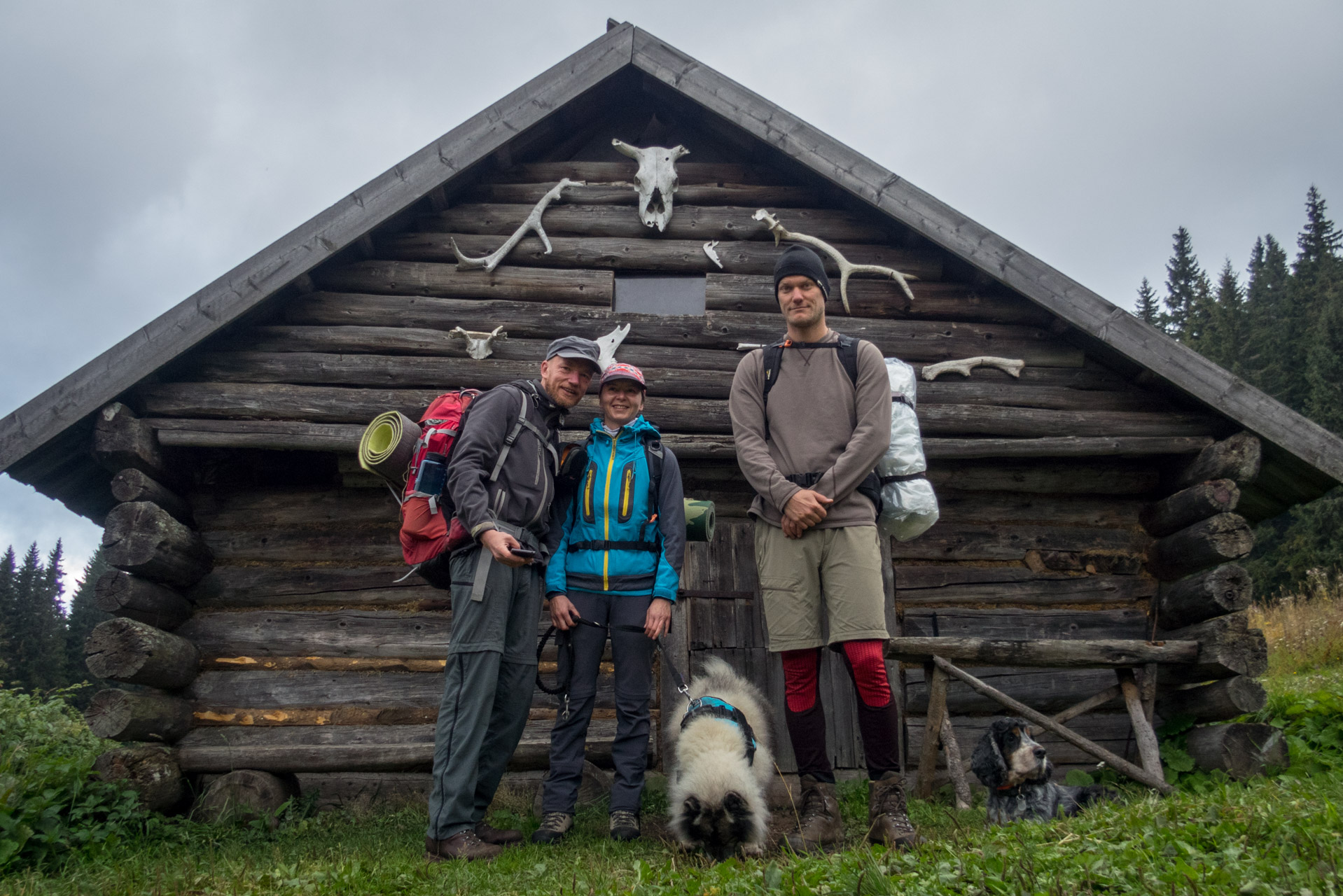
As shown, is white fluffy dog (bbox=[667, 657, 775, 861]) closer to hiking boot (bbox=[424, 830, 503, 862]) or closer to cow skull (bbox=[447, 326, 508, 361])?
hiking boot (bbox=[424, 830, 503, 862])

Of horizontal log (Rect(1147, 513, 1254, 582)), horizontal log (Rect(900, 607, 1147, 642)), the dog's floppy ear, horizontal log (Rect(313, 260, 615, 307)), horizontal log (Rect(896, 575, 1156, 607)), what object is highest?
horizontal log (Rect(313, 260, 615, 307))

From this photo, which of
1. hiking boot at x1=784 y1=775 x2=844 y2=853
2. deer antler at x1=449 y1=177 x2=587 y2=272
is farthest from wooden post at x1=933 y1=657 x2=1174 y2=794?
deer antler at x1=449 y1=177 x2=587 y2=272

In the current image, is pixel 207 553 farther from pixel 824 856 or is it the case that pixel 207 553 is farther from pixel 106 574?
pixel 824 856

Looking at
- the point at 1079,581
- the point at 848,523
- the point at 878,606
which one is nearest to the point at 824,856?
the point at 878,606

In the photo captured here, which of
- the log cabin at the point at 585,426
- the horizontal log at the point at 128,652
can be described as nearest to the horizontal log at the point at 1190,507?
the log cabin at the point at 585,426

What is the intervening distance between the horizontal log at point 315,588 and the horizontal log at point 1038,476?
13.0ft

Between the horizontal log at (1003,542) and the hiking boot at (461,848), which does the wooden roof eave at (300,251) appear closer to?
the hiking boot at (461,848)

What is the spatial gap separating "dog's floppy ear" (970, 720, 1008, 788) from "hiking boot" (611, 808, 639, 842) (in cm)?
175

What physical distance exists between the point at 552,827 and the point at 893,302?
4699 mm

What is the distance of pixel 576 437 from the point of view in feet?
19.2

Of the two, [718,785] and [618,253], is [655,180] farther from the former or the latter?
[718,785]

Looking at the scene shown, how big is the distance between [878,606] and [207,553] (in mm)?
4911

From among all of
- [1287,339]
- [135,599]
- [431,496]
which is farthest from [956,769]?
[1287,339]

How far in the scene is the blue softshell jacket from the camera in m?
4.37
